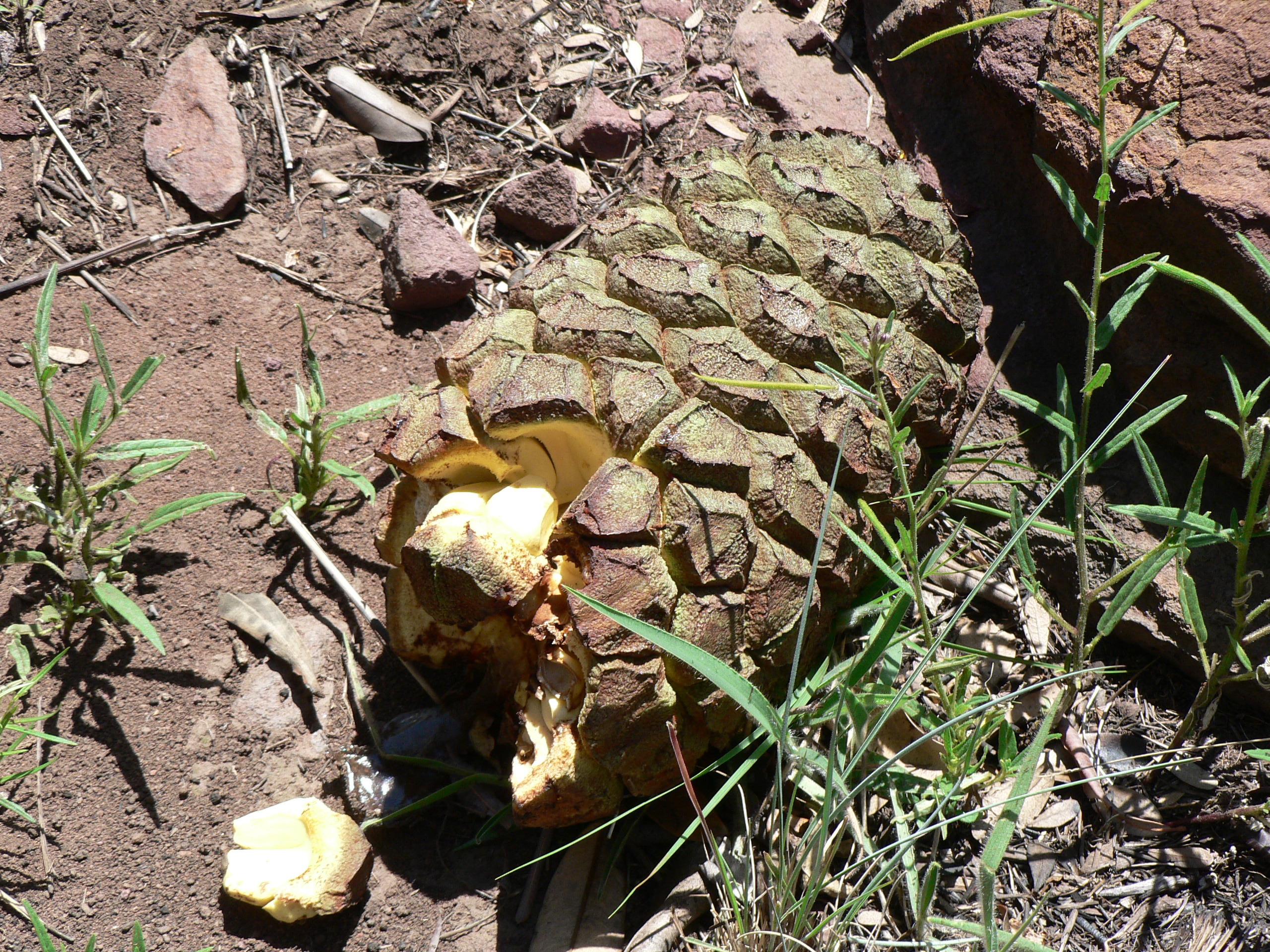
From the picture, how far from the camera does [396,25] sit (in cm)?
253

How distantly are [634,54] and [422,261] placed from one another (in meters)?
0.95

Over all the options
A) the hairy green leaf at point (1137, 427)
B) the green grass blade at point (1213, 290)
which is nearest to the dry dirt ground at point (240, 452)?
the hairy green leaf at point (1137, 427)

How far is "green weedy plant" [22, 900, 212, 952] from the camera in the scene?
1.45 meters

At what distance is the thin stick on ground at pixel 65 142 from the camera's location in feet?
7.30

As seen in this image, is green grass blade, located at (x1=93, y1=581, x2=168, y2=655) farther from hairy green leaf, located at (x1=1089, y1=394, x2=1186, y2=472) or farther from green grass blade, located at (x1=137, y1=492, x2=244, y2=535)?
hairy green leaf, located at (x1=1089, y1=394, x2=1186, y2=472)

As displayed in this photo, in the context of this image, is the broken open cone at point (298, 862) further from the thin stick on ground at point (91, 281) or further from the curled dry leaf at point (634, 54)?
the curled dry leaf at point (634, 54)

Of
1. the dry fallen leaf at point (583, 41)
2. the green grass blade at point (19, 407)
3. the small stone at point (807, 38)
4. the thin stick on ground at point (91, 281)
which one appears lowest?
the thin stick on ground at point (91, 281)

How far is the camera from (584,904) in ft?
5.28

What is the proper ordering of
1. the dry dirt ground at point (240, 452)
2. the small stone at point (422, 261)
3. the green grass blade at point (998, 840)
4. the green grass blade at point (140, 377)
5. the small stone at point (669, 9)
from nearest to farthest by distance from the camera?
the green grass blade at point (998, 840) < the dry dirt ground at point (240, 452) < the green grass blade at point (140, 377) < the small stone at point (422, 261) < the small stone at point (669, 9)

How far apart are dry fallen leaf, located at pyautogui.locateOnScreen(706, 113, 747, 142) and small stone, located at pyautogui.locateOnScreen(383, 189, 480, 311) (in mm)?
747

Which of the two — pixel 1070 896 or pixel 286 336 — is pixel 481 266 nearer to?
pixel 286 336

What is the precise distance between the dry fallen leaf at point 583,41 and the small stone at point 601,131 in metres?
0.22

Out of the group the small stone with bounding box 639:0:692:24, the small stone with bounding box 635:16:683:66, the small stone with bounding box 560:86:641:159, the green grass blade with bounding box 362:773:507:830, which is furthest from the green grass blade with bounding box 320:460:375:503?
the small stone with bounding box 639:0:692:24

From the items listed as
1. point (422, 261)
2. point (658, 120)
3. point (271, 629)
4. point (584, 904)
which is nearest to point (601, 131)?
point (658, 120)
